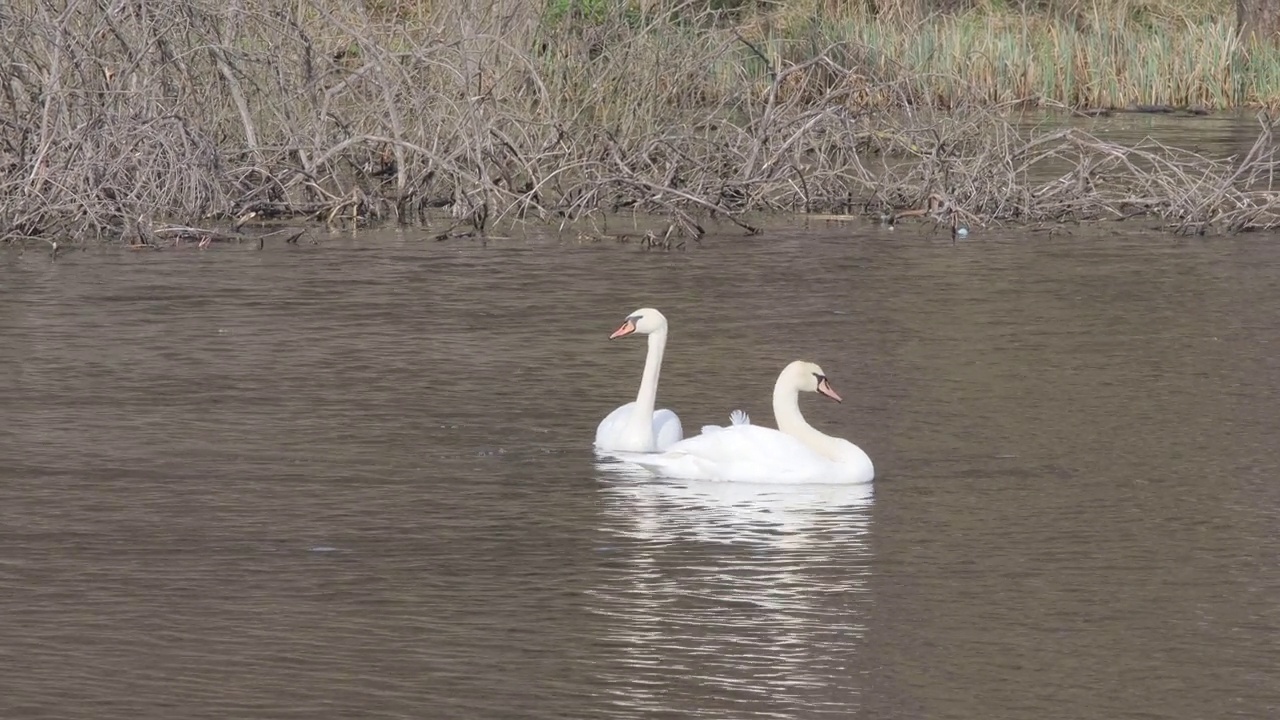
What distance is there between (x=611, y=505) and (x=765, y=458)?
728mm

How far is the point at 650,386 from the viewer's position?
980 cm

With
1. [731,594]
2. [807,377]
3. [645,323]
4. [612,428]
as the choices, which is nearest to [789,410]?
[807,377]

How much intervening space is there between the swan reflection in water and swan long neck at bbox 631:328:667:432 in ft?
0.80

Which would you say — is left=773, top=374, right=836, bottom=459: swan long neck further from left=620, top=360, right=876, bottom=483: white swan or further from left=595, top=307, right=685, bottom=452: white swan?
left=595, top=307, right=685, bottom=452: white swan

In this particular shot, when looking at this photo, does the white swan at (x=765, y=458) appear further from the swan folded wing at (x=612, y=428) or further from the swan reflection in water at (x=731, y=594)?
the swan folded wing at (x=612, y=428)

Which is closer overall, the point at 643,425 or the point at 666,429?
the point at 643,425

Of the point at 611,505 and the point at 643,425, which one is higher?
the point at 643,425

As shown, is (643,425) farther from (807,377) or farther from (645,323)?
(645,323)

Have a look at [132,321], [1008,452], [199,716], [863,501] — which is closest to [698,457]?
[863,501]

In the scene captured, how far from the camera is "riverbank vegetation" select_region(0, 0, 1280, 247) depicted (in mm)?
16859

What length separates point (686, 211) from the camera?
59.3 feet

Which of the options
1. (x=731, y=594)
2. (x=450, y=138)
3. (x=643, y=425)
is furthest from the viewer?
(x=450, y=138)

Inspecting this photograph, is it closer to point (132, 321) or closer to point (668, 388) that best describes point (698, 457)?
point (668, 388)

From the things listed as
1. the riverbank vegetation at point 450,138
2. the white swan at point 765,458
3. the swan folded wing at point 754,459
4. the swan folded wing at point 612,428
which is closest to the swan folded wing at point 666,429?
the swan folded wing at point 612,428
